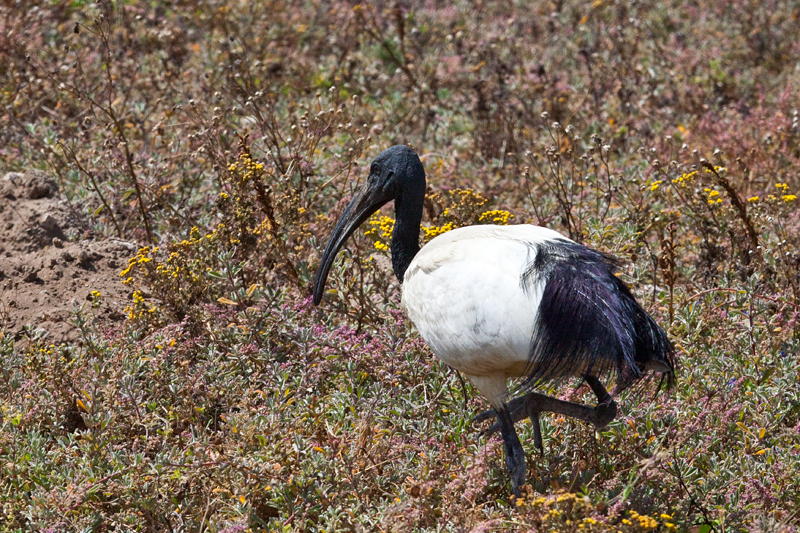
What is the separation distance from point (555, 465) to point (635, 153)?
3915mm

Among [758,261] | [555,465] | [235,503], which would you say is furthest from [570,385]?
[235,503]

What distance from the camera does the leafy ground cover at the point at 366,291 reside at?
14.4ft

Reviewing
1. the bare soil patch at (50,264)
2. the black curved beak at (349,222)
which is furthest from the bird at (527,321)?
the bare soil patch at (50,264)

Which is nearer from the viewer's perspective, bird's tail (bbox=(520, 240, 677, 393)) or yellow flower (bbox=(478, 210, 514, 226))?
bird's tail (bbox=(520, 240, 677, 393))

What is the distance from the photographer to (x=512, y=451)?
14.6ft

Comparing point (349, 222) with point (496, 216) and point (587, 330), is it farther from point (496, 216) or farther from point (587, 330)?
Answer: point (587, 330)

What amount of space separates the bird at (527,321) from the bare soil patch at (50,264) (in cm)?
218

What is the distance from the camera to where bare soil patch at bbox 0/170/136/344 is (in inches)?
223

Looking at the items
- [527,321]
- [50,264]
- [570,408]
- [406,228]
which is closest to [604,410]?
[570,408]

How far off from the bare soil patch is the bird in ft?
7.15

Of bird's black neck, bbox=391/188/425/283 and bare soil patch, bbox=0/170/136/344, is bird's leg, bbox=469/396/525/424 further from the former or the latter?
bare soil patch, bbox=0/170/136/344

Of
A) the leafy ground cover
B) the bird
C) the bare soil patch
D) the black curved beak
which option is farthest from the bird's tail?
the bare soil patch

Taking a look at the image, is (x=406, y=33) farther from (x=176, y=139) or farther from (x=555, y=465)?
(x=555, y=465)

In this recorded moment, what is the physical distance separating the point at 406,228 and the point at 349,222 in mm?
383
